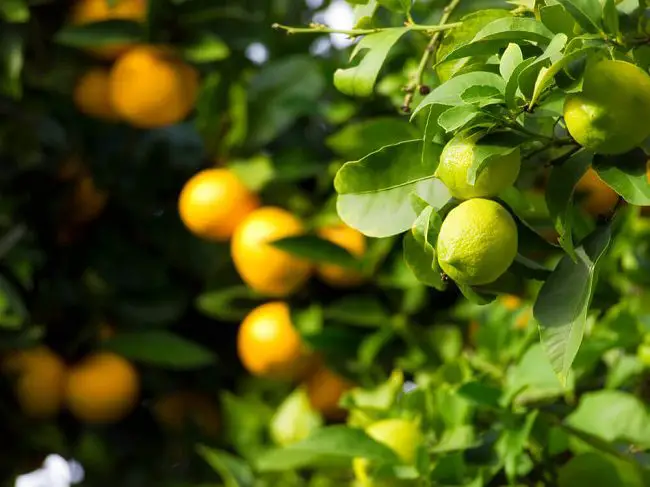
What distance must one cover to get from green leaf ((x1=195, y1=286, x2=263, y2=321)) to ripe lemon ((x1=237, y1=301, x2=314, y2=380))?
→ 0.06 metres

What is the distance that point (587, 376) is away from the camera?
1.13 meters

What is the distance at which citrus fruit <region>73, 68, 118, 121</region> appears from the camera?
5.29 ft

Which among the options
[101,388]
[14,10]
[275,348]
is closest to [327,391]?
[275,348]

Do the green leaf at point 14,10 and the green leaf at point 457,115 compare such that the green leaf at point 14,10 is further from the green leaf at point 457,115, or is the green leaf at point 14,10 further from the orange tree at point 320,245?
the green leaf at point 457,115

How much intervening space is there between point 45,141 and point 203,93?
0.28 m

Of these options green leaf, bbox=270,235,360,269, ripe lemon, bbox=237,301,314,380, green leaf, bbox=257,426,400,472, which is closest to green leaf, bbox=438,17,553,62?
green leaf, bbox=257,426,400,472

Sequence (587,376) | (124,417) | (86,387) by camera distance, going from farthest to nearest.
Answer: (124,417) → (86,387) → (587,376)

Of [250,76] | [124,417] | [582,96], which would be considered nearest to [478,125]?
[582,96]

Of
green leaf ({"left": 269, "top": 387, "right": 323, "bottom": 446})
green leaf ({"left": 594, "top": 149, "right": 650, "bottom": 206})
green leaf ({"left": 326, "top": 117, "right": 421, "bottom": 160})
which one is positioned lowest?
green leaf ({"left": 269, "top": 387, "right": 323, "bottom": 446})

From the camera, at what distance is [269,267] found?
1371mm

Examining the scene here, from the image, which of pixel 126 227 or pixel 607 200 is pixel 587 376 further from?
pixel 126 227

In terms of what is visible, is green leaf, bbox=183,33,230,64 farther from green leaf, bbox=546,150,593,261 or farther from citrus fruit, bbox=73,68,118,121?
green leaf, bbox=546,150,593,261

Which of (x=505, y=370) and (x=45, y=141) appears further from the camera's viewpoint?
(x=45, y=141)

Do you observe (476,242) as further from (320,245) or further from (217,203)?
(217,203)
